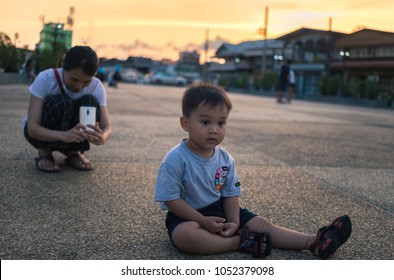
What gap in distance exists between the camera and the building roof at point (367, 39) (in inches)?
1005

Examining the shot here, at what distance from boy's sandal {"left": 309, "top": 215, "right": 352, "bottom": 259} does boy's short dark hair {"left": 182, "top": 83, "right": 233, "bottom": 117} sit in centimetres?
63

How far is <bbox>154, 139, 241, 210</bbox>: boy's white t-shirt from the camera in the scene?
6.72 feet

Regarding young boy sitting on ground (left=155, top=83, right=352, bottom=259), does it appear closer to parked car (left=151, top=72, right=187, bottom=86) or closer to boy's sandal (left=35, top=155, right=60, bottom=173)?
boy's sandal (left=35, top=155, right=60, bottom=173)

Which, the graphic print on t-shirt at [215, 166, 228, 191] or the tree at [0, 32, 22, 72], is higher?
the tree at [0, 32, 22, 72]

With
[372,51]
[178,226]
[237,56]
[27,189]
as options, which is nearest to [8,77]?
[27,189]

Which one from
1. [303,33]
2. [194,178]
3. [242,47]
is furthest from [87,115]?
[242,47]

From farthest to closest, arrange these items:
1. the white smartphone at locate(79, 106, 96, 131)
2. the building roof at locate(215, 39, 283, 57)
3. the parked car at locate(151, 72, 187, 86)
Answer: the parked car at locate(151, 72, 187, 86) → the building roof at locate(215, 39, 283, 57) → the white smartphone at locate(79, 106, 96, 131)

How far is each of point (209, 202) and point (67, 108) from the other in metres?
1.62

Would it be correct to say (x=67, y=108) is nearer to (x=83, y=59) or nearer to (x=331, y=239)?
(x=83, y=59)

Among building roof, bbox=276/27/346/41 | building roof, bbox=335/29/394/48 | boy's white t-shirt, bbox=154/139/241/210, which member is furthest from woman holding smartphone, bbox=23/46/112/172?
building roof, bbox=276/27/346/41

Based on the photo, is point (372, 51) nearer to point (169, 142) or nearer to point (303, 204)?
point (169, 142)

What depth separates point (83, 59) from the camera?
308 centimetres

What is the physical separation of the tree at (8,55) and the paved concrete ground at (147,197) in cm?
1235

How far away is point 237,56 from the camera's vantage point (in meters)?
54.7
